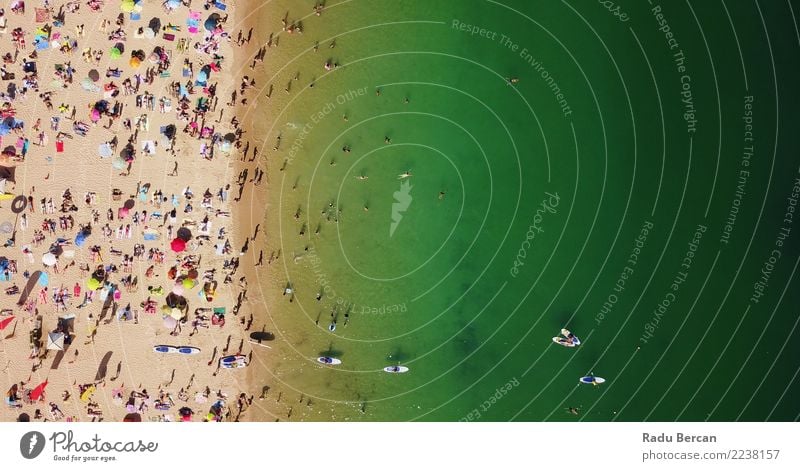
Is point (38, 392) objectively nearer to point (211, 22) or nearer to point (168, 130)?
point (168, 130)

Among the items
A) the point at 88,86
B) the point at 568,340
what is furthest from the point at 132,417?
the point at 568,340

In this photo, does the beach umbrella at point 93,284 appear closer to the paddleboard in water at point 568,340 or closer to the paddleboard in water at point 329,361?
the paddleboard in water at point 329,361

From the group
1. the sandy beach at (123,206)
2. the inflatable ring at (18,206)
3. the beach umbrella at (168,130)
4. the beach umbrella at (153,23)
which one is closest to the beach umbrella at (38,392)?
the sandy beach at (123,206)

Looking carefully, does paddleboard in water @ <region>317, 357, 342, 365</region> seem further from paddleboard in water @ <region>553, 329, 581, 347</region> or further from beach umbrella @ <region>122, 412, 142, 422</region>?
paddleboard in water @ <region>553, 329, 581, 347</region>

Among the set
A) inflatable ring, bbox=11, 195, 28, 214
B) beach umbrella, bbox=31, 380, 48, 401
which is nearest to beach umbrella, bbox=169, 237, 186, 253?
inflatable ring, bbox=11, 195, 28, 214

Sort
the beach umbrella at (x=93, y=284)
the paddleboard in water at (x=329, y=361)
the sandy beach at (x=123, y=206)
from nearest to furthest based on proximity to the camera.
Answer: the sandy beach at (x=123, y=206)
the beach umbrella at (x=93, y=284)
the paddleboard in water at (x=329, y=361)

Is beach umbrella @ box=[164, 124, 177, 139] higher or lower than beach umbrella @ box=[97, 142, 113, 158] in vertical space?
higher
